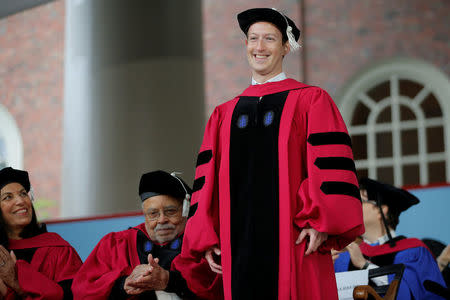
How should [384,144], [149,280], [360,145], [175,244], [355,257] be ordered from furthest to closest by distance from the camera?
[360,145] → [384,144] → [355,257] → [175,244] → [149,280]

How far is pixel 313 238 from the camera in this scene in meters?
3.01

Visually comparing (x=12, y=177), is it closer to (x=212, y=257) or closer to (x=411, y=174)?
(x=212, y=257)

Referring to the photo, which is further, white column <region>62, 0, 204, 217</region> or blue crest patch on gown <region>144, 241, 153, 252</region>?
white column <region>62, 0, 204, 217</region>

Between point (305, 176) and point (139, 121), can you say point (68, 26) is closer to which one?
point (139, 121)

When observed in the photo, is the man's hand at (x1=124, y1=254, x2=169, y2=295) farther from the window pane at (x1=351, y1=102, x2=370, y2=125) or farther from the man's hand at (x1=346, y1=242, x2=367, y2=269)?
the window pane at (x1=351, y1=102, x2=370, y2=125)

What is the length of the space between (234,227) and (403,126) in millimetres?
8922

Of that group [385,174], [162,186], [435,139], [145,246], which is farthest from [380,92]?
[145,246]

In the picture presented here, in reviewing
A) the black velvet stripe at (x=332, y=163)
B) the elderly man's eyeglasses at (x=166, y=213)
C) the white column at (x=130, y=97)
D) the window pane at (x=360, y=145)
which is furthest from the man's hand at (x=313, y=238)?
the window pane at (x=360, y=145)

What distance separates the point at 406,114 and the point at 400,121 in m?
0.16

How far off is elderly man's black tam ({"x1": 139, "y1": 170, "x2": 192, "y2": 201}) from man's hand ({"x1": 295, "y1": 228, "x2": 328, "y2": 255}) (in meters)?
1.29

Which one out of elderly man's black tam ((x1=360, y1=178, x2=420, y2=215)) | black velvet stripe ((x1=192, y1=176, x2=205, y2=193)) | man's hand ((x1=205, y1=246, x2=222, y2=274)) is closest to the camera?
man's hand ((x1=205, y1=246, x2=222, y2=274))

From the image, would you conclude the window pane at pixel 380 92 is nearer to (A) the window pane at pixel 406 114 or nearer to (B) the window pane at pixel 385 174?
(A) the window pane at pixel 406 114

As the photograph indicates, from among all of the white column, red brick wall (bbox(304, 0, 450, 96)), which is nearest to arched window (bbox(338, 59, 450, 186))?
red brick wall (bbox(304, 0, 450, 96))

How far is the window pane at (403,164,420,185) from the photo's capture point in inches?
457
